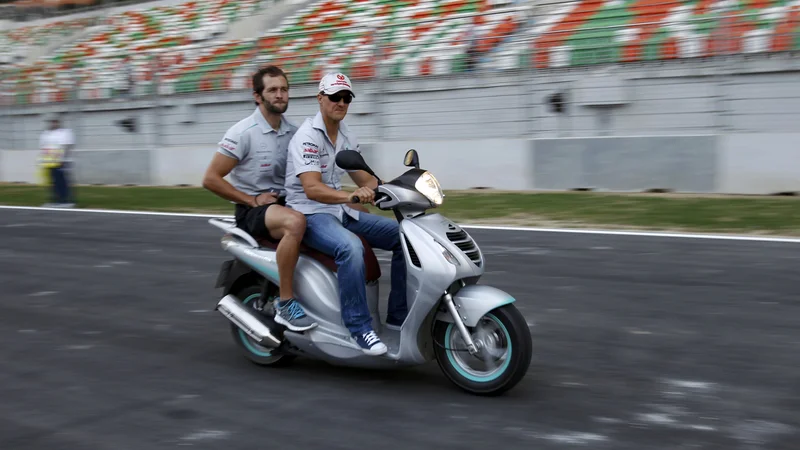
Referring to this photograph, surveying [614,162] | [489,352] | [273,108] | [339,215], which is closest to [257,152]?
[273,108]

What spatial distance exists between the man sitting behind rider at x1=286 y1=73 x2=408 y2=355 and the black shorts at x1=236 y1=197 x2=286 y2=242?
18 cm

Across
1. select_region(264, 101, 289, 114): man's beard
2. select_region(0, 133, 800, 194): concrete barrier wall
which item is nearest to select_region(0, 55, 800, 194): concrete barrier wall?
select_region(0, 133, 800, 194): concrete barrier wall

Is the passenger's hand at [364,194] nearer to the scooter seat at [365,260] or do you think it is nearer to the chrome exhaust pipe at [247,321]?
the scooter seat at [365,260]

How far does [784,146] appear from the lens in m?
12.7

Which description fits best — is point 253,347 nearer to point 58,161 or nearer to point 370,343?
point 370,343

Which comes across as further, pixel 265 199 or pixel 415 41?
pixel 415 41

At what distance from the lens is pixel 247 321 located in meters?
5.26

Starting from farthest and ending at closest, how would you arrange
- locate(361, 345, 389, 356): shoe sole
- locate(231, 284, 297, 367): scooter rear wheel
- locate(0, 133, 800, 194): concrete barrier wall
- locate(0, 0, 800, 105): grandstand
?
locate(0, 0, 800, 105): grandstand, locate(0, 133, 800, 194): concrete barrier wall, locate(231, 284, 297, 367): scooter rear wheel, locate(361, 345, 389, 356): shoe sole

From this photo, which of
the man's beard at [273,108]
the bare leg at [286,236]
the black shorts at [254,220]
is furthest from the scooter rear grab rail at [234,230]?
the man's beard at [273,108]

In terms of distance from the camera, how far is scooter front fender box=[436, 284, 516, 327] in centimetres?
447

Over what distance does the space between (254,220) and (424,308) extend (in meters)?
1.18

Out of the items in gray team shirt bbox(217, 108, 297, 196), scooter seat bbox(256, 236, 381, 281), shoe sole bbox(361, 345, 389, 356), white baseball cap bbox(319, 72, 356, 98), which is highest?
white baseball cap bbox(319, 72, 356, 98)

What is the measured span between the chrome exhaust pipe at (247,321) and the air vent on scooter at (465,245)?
3.93 ft

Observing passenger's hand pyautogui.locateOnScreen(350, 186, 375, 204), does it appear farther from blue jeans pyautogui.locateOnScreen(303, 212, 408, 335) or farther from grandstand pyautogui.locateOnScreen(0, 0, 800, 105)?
grandstand pyautogui.locateOnScreen(0, 0, 800, 105)
